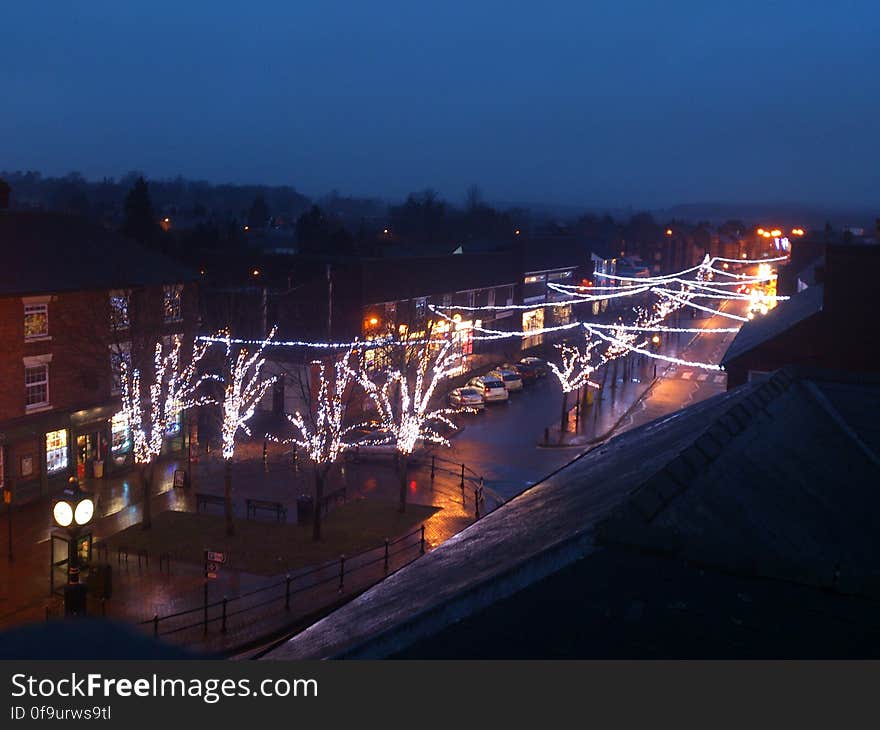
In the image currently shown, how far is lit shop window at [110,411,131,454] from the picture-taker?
28078 mm

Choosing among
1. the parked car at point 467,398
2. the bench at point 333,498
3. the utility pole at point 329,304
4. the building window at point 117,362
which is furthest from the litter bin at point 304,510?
the parked car at point 467,398

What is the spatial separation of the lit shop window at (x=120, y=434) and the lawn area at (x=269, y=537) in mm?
5485

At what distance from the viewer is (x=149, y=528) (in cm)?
2225

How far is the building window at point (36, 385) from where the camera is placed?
25312mm

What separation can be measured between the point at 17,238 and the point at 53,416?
18.8 ft

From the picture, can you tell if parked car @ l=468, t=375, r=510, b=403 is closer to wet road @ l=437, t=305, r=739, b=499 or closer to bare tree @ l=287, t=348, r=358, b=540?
wet road @ l=437, t=305, r=739, b=499

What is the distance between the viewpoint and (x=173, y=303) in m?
30.9

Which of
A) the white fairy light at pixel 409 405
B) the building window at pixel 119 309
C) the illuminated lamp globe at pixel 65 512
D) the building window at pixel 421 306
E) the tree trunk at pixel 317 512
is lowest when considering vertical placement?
the tree trunk at pixel 317 512

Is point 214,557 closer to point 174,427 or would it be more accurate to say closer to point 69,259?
point 174,427

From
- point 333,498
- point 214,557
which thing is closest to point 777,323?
point 333,498

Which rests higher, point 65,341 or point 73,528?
point 65,341

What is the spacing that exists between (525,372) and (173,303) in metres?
21.0

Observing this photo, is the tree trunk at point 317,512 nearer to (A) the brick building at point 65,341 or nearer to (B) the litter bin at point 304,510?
(B) the litter bin at point 304,510

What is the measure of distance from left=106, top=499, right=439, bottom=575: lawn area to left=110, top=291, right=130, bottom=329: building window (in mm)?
6546
